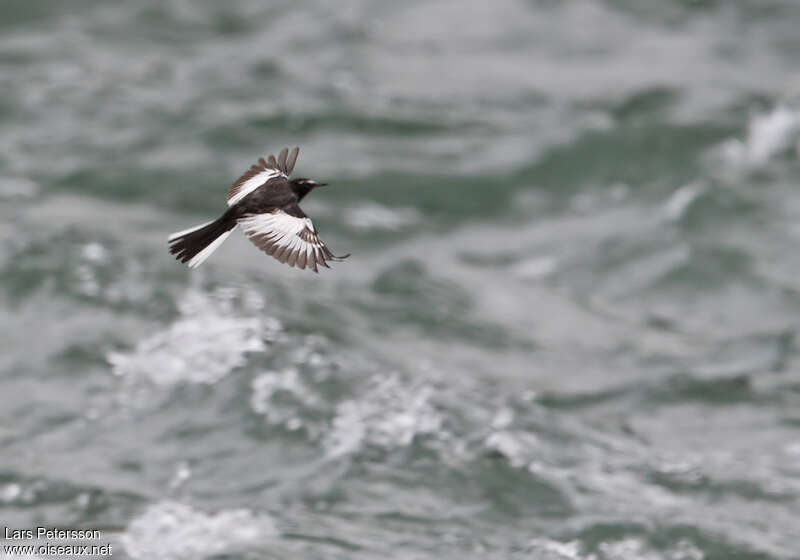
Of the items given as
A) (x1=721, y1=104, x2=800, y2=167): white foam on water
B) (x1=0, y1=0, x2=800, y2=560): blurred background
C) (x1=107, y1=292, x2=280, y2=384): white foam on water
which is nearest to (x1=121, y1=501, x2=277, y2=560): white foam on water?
(x1=0, y1=0, x2=800, y2=560): blurred background

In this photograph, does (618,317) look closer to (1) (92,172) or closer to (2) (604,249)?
(2) (604,249)

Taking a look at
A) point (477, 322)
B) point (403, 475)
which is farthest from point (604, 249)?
point (403, 475)

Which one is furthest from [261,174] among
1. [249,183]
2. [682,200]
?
[682,200]

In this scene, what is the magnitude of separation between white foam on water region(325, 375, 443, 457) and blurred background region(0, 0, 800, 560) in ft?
0.09

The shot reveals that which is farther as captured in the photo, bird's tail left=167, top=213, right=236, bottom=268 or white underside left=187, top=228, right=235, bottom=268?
bird's tail left=167, top=213, right=236, bottom=268

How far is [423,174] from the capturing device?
1557 centimetres

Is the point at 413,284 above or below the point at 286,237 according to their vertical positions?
above

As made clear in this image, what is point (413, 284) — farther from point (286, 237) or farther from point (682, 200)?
point (286, 237)

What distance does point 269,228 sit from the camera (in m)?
5.93

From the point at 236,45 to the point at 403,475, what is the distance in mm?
10111

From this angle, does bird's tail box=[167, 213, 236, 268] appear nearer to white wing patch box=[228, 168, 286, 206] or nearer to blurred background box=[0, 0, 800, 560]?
white wing patch box=[228, 168, 286, 206]

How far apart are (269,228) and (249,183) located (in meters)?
0.41

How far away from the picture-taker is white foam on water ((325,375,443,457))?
33.2ft

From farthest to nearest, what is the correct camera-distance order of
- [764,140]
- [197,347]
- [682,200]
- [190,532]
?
[764,140], [682,200], [197,347], [190,532]
